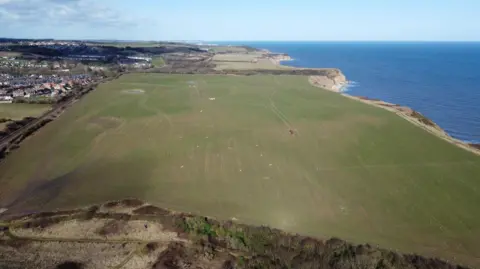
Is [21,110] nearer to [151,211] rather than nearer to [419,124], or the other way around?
[151,211]

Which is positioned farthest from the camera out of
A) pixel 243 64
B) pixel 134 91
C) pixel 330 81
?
pixel 243 64

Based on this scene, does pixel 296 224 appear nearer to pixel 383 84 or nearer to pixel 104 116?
pixel 104 116

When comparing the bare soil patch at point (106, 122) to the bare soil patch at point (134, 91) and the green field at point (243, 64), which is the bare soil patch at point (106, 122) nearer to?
the bare soil patch at point (134, 91)

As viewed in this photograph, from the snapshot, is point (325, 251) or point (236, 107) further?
point (236, 107)

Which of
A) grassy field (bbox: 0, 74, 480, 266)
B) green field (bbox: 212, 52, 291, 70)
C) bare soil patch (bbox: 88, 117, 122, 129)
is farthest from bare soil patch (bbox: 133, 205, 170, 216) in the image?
green field (bbox: 212, 52, 291, 70)

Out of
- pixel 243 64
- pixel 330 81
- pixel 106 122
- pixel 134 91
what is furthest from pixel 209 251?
pixel 243 64

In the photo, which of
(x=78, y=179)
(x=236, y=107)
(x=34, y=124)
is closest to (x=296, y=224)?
(x=78, y=179)

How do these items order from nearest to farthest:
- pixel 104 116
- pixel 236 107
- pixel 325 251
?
1. pixel 325 251
2. pixel 104 116
3. pixel 236 107
